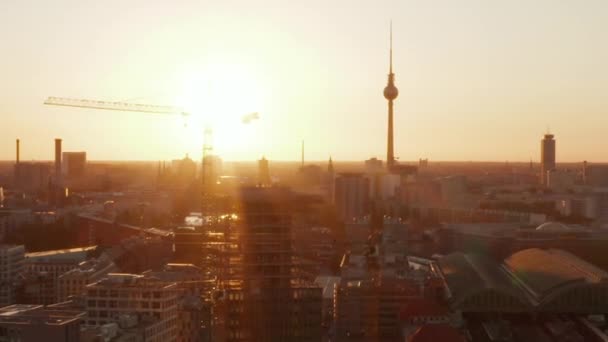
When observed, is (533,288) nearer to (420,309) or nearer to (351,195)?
(420,309)

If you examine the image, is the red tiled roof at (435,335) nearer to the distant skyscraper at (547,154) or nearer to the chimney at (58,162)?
the chimney at (58,162)

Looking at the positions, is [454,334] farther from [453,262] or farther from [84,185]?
[84,185]

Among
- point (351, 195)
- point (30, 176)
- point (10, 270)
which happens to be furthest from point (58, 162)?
point (10, 270)

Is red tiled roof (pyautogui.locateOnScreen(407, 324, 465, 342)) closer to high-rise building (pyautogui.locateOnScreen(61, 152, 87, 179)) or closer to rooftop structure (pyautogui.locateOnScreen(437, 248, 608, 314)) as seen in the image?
rooftop structure (pyautogui.locateOnScreen(437, 248, 608, 314))

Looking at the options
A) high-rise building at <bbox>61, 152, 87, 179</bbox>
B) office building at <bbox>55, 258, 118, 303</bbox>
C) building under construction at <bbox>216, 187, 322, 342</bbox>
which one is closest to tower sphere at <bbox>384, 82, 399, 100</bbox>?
high-rise building at <bbox>61, 152, 87, 179</bbox>

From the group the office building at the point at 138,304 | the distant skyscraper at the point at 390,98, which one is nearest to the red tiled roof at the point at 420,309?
the office building at the point at 138,304

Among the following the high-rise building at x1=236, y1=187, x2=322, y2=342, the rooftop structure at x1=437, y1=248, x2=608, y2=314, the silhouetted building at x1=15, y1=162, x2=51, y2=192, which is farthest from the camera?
the silhouetted building at x1=15, y1=162, x2=51, y2=192
